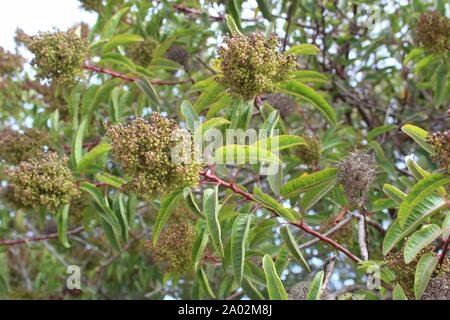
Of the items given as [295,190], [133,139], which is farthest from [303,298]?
[133,139]

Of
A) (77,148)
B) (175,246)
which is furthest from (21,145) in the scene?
(175,246)

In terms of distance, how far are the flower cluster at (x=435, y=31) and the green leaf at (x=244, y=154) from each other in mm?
1494

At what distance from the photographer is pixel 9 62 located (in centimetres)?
513

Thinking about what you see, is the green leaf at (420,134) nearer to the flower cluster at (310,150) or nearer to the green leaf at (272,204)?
the green leaf at (272,204)

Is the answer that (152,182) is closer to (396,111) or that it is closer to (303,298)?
(303,298)

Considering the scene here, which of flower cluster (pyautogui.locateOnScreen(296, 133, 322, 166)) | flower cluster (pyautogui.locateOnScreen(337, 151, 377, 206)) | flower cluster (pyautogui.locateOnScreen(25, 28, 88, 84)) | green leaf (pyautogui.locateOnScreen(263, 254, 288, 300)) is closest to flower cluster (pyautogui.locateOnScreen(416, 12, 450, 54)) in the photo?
flower cluster (pyautogui.locateOnScreen(296, 133, 322, 166))

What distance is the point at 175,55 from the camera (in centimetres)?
419

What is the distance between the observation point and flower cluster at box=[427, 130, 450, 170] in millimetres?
2111

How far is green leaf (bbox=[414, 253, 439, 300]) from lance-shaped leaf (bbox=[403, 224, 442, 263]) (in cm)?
6

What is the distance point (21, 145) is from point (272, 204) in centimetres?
190

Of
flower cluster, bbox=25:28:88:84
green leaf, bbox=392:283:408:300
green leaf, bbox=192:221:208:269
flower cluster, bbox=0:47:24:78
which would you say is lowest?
green leaf, bbox=392:283:408:300

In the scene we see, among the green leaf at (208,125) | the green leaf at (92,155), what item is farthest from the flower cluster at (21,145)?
the green leaf at (208,125)

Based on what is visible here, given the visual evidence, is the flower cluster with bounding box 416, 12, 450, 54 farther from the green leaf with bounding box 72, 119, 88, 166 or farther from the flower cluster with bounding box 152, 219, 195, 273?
the green leaf with bounding box 72, 119, 88, 166

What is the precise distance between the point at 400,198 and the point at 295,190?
432 mm
